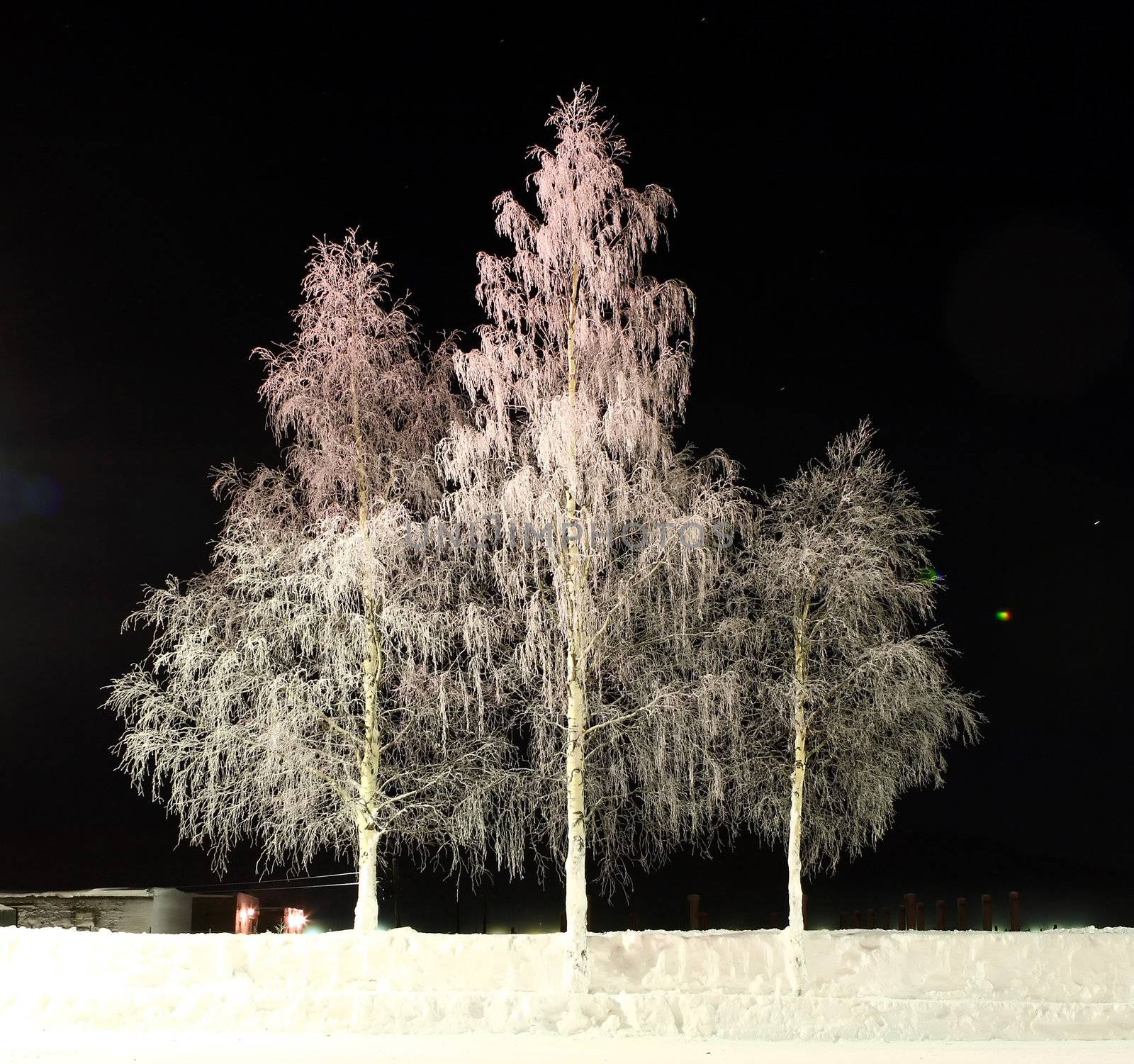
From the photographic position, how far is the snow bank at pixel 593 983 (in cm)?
1709

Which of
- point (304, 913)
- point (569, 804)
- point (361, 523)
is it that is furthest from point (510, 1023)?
point (304, 913)

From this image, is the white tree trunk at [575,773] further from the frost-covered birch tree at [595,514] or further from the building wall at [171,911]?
the building wall at [171,911]

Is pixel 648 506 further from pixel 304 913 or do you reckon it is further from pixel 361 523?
pixel 304 913

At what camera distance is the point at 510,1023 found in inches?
670

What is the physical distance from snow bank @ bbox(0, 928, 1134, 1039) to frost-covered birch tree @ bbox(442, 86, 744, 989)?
7.32 ft

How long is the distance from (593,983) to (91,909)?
1729cm

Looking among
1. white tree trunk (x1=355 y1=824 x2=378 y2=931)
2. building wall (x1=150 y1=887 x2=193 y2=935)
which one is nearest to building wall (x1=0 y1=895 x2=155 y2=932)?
building wall (x1=150 y1=887 x2=193 y2=935)

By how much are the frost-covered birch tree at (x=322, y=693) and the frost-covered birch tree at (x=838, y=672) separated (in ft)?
16.1

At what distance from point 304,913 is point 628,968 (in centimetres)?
4223

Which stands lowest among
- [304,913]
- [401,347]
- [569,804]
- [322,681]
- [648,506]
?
[304,913]

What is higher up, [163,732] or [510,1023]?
[163,732]

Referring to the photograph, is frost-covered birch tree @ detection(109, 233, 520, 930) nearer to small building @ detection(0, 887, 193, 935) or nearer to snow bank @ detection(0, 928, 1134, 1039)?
snow bank @ detection(0, 928, 1134, 1039)

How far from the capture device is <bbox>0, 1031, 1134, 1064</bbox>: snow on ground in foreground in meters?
14.0

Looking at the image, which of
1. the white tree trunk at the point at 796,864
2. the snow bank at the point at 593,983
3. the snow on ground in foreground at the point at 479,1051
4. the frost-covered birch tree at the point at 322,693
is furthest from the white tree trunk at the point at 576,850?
the white tree trunk at the point at 796,864
